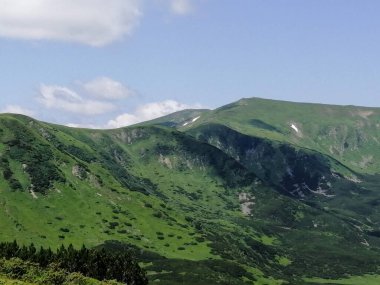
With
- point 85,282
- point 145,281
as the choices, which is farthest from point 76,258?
point 85,282

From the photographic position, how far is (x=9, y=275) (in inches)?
3410

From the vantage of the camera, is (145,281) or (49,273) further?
(145,281)

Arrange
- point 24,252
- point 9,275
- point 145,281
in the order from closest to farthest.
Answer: point 9,275 < point 24,252 < point 145,281

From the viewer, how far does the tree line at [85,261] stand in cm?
13100

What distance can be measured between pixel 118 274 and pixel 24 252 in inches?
1034

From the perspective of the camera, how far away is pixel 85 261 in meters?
138

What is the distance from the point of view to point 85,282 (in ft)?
300

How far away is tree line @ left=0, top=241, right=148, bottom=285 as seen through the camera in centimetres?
13100

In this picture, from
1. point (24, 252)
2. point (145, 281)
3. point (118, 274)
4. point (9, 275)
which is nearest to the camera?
point (9, 275)

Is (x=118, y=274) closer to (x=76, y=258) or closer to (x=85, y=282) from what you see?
(x=76, y=258)

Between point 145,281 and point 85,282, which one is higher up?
point 85,282

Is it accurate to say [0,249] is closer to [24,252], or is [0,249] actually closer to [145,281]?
[24,252]

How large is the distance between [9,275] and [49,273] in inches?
261

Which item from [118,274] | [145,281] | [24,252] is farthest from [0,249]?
[145,281]
